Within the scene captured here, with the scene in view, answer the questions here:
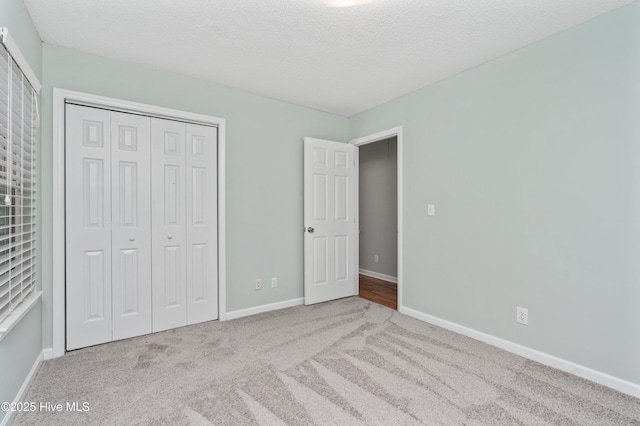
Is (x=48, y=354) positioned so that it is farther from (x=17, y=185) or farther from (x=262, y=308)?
(x=262, y=308)

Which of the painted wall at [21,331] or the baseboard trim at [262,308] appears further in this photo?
the baseboard trim at [262,308]

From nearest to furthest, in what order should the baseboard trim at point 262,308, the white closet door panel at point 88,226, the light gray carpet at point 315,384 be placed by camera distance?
the light gray carpet at point 315,384
the white closet door panel at point 88,226
the baseboard trim at point 262,308

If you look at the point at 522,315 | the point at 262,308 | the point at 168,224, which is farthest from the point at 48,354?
the point at 522,315

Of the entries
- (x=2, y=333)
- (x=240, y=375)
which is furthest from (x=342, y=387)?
(x=2, y=333)

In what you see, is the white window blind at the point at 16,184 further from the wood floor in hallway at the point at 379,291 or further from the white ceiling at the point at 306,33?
the wood floor in hallway at the point at 379,291

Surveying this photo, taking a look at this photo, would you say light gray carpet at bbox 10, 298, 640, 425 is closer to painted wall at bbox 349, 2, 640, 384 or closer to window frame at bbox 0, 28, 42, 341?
painted wall at bbox 349, 2, 640, 384

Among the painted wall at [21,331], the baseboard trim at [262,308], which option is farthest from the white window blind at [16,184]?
the baseboard trim at [262,308]

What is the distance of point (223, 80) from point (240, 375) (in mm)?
2680

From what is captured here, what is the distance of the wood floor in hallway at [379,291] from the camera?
3910 millimetres

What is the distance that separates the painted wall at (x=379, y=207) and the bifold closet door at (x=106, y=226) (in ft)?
11.7

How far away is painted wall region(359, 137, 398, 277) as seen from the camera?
5.08 meters

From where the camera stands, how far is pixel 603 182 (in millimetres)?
2059

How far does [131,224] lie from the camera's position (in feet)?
9.03

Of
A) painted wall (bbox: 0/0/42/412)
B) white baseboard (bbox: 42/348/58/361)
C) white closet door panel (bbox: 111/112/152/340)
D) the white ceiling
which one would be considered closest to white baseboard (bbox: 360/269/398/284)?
the white ceiling
